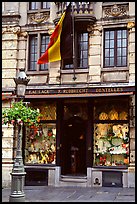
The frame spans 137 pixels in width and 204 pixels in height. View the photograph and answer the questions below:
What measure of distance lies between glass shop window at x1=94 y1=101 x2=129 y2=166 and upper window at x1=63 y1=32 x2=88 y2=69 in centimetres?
210

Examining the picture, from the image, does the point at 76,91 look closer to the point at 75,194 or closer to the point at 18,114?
the point at 75,194

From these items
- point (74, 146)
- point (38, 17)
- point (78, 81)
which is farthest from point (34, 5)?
point (74, 146)

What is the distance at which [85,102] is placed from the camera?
17.8m

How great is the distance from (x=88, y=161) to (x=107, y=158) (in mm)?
884

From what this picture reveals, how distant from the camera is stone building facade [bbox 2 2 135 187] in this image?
17.1 m

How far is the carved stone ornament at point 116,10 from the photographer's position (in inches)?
686

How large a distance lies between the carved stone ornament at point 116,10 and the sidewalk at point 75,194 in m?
7.81

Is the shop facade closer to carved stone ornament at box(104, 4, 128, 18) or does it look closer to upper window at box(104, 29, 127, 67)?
upper window at box(104, 29, 127, 67)

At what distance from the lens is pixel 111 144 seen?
17.5m

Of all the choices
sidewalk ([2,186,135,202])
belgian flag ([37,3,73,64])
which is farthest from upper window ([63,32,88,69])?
sidewalk ([2,186,135,202])

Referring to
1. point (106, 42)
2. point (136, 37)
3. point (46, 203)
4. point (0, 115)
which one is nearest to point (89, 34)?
point (106, 42)

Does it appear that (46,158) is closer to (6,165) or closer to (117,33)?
(6,165)

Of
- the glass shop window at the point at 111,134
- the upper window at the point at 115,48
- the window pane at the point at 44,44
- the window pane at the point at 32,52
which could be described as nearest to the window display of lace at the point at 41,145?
the glass shop window at the point at 111,134

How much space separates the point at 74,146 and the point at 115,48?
5040 mm
